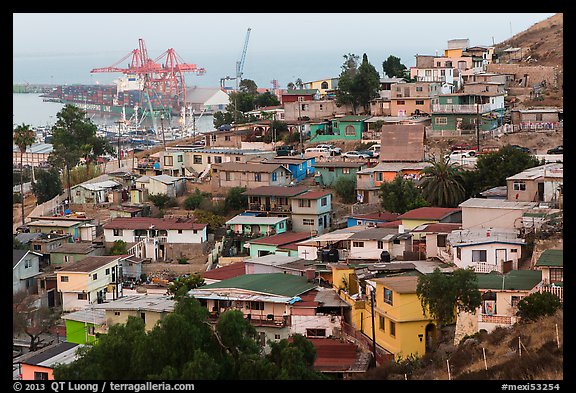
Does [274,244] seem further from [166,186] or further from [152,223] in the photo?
[166,186]

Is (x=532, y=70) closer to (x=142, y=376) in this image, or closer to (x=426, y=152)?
(x=426, y=152)

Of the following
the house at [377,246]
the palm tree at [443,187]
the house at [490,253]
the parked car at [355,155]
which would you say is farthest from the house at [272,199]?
the house at [490,253]

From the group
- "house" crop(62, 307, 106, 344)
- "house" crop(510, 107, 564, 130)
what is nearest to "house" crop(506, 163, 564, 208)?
"house" crop(62, 307, 106, 344)

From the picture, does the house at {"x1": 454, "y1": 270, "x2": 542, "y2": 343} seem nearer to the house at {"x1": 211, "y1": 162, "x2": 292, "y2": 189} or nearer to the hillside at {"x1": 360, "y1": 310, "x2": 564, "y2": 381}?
the hillside at {"x1": 360, "y1": 310, "x2": 564, "y2": 381}

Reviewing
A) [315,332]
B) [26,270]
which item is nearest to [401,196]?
[315,332]

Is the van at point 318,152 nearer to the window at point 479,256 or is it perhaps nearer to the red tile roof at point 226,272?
the red tile roof at point 226,272
